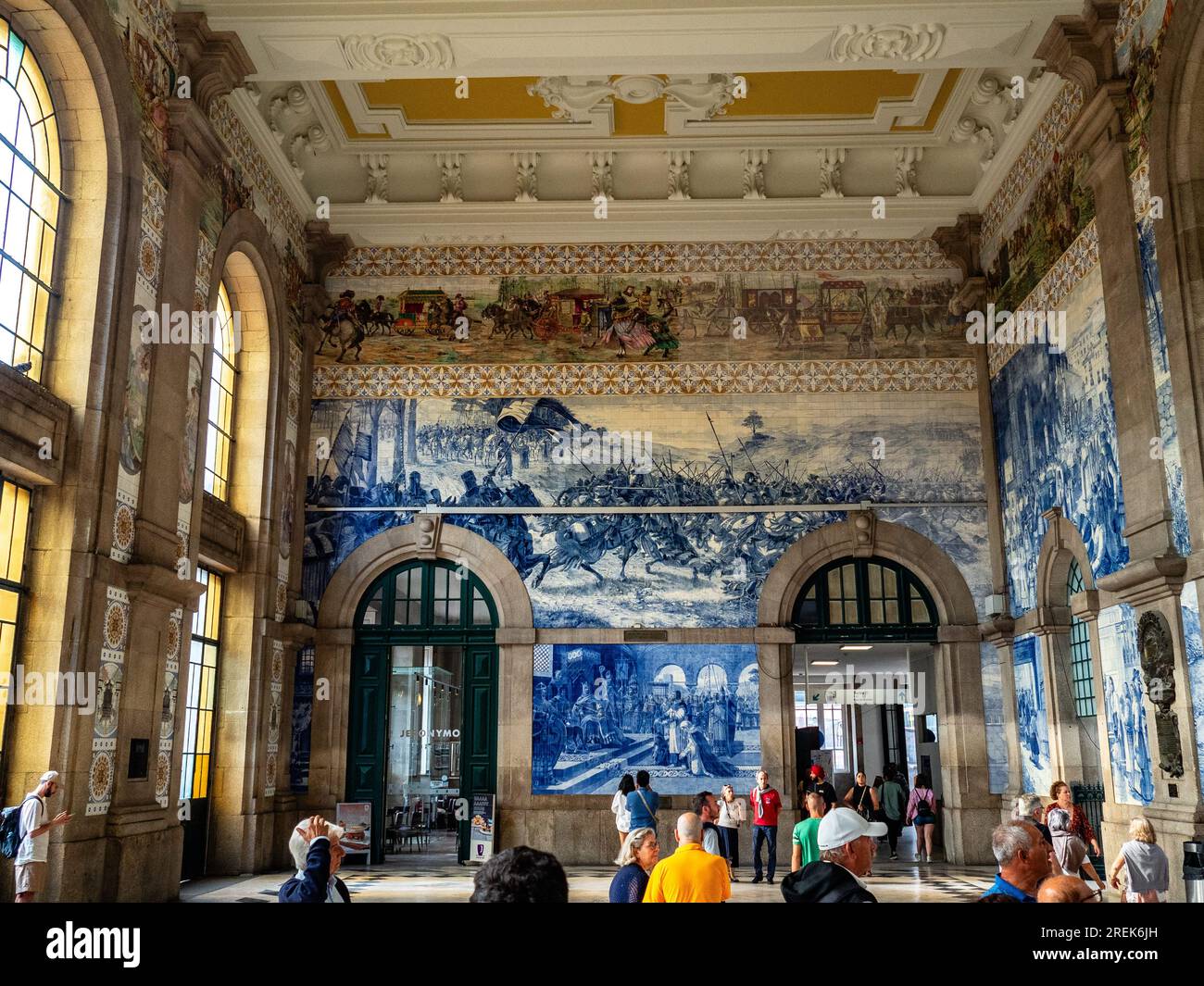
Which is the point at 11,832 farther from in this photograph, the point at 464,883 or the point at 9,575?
the point at 464,883

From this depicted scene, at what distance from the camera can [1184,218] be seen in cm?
1030

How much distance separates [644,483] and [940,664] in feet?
17.2

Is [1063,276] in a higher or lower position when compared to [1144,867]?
higher

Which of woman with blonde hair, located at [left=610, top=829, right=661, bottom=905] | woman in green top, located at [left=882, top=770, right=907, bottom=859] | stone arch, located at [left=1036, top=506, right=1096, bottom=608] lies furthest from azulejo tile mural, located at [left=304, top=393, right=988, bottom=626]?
woman with blonde hair, located at [left=610, top=829, right=661, bottom=905]

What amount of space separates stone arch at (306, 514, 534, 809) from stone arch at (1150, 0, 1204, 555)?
932 centimetres

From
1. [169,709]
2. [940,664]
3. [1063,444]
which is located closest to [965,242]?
[1063,444]

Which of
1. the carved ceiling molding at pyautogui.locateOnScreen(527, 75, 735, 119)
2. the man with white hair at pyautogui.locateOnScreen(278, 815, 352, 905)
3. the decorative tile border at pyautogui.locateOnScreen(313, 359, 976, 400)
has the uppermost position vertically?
the carved ceiling molding at pyautogui.locateOnScreen(527, 75, 735, 119)

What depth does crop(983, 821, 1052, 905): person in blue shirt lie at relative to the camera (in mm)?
3658

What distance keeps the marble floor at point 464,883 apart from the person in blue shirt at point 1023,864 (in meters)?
7.54

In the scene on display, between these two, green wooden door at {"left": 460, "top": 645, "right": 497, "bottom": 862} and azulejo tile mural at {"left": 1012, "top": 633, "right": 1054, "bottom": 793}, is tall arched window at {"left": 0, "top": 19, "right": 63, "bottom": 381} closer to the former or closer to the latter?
green wooden door at {"left": 460, "top": 645, "right": 497, "bottom": 862}

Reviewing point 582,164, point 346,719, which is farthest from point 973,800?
point 582,164

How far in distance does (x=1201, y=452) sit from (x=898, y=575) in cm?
701

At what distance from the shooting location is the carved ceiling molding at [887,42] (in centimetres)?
1247

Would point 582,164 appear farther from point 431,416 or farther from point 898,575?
point 898,575
